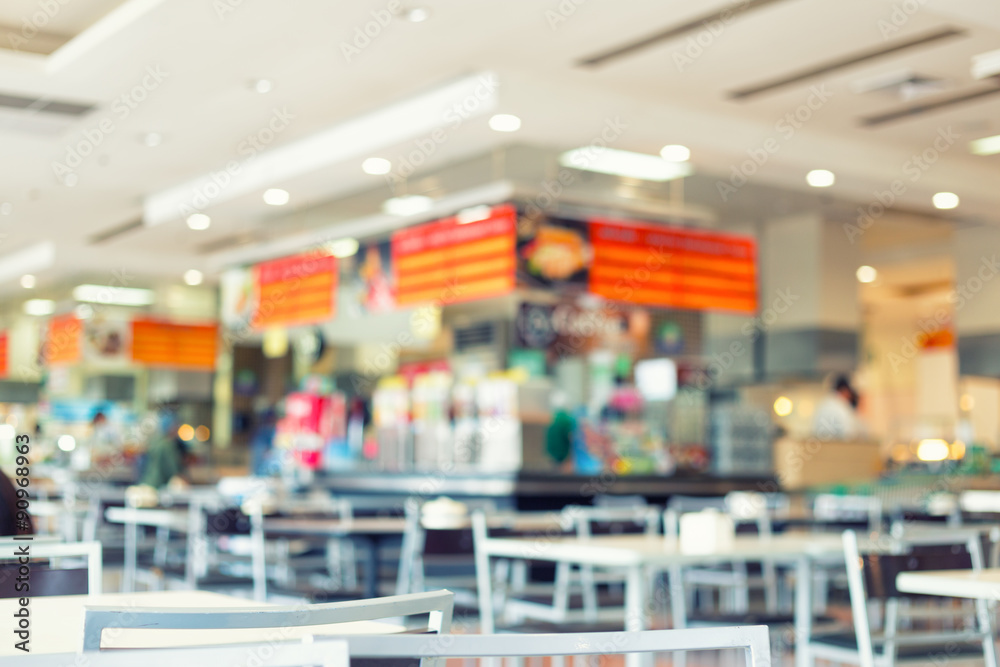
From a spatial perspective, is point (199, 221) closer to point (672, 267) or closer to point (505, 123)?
point (505, 123)

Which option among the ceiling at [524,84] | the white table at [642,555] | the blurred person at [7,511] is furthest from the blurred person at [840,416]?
the blurred person at [7,511]

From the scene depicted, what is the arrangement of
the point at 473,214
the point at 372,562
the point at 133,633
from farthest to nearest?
the point at 473,214 < the point at 372,562 < the point at 133,633

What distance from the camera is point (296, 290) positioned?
782cm

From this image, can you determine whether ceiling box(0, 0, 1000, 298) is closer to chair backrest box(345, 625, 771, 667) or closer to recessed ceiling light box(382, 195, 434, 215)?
recessed ceiling light box(382, 195, 434, 215)

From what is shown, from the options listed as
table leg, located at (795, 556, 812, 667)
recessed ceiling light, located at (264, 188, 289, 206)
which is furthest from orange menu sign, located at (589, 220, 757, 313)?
table leg, located at (795, 556, 812, 667)

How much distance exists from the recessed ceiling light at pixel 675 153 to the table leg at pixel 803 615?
3150mm

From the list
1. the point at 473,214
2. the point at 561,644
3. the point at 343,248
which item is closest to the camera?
the point at 561,644

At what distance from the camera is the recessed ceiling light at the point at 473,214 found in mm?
6348

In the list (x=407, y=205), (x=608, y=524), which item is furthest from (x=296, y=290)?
(x=608, y=524)

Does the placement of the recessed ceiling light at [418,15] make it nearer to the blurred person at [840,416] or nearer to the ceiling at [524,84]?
the ceiling at [524,84]

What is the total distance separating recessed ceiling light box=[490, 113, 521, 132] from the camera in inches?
224

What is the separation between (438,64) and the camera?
5.51 metres

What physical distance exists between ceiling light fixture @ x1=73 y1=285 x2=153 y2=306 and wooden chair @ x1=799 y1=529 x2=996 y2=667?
8806mm

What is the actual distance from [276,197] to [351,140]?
1.34 metres
